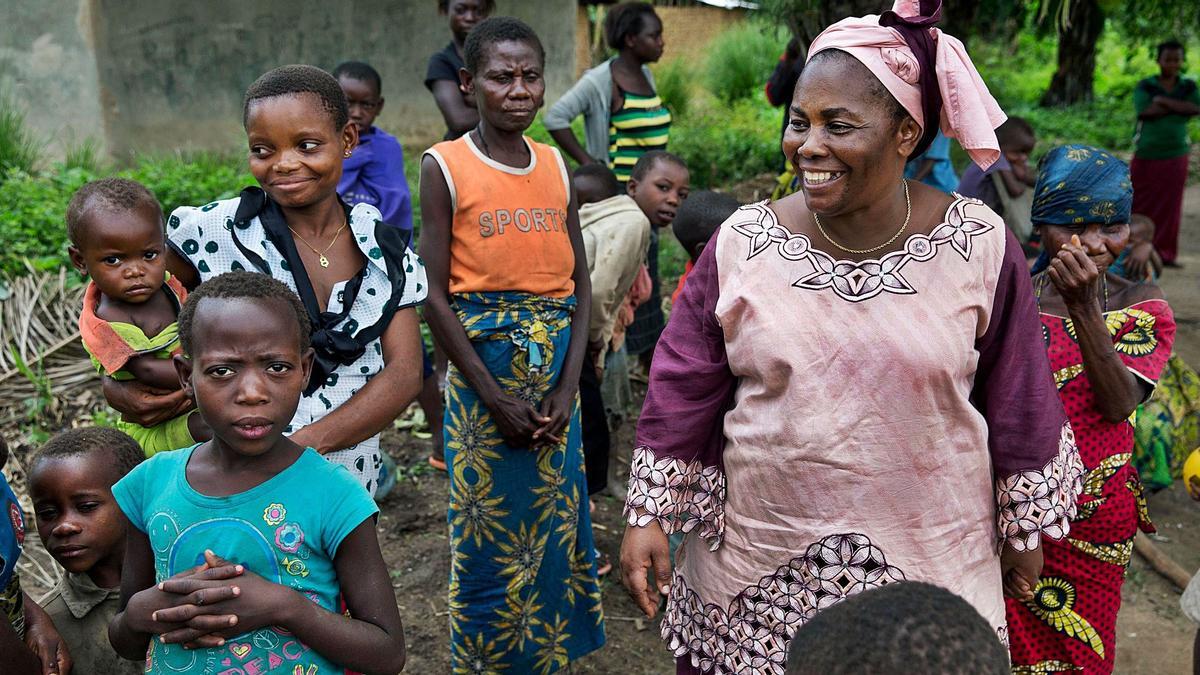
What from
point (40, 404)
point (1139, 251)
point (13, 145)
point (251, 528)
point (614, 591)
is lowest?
point (614, 591)

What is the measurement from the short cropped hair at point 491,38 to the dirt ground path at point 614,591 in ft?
6.41

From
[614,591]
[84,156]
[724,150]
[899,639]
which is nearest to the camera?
[899,639]

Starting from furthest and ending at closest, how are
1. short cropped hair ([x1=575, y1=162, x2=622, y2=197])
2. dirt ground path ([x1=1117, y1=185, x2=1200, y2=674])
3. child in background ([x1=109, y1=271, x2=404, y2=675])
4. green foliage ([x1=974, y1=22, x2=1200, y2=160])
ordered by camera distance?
green foliage ([x1=974, y1=22, x2=1200, y2=160]), short cropped hair ([x1=575, y1=162, x2=622, y2=197]), dirt ground path ([x1=1117, y1=185, x2=1200, y2=674]), child in background ([x1=109, y1=271, x2=404, y2=675])

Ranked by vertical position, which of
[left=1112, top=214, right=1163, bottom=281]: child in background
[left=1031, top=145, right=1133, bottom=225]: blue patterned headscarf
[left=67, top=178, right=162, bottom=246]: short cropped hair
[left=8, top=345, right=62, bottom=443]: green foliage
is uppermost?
[left=67, top=178, right=162, bottom=246]: short cropped hair

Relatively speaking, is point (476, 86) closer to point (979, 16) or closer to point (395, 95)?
point (395, 95)

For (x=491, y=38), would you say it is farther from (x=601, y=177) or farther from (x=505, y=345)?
(x=601, y=177)

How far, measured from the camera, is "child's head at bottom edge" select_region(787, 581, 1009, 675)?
1308 mm

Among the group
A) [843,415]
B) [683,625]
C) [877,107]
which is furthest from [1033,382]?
[683,625]

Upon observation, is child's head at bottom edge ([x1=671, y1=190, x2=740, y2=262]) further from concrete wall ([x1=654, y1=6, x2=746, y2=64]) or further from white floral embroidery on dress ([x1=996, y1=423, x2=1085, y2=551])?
concrete wall ([x1=654, y1=6, x2=746, y2=64])

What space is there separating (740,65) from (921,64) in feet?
50.6

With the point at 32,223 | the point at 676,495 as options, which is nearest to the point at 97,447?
the point at 676,495

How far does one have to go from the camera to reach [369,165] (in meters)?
5.08

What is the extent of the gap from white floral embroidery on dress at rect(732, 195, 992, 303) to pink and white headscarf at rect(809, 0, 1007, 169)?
0.48ft

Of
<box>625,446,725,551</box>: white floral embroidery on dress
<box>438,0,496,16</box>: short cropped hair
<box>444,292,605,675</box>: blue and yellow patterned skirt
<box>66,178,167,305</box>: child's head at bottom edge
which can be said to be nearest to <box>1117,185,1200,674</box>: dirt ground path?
<box>444,292,605,675</box>: blue and yellow patterned skirt
